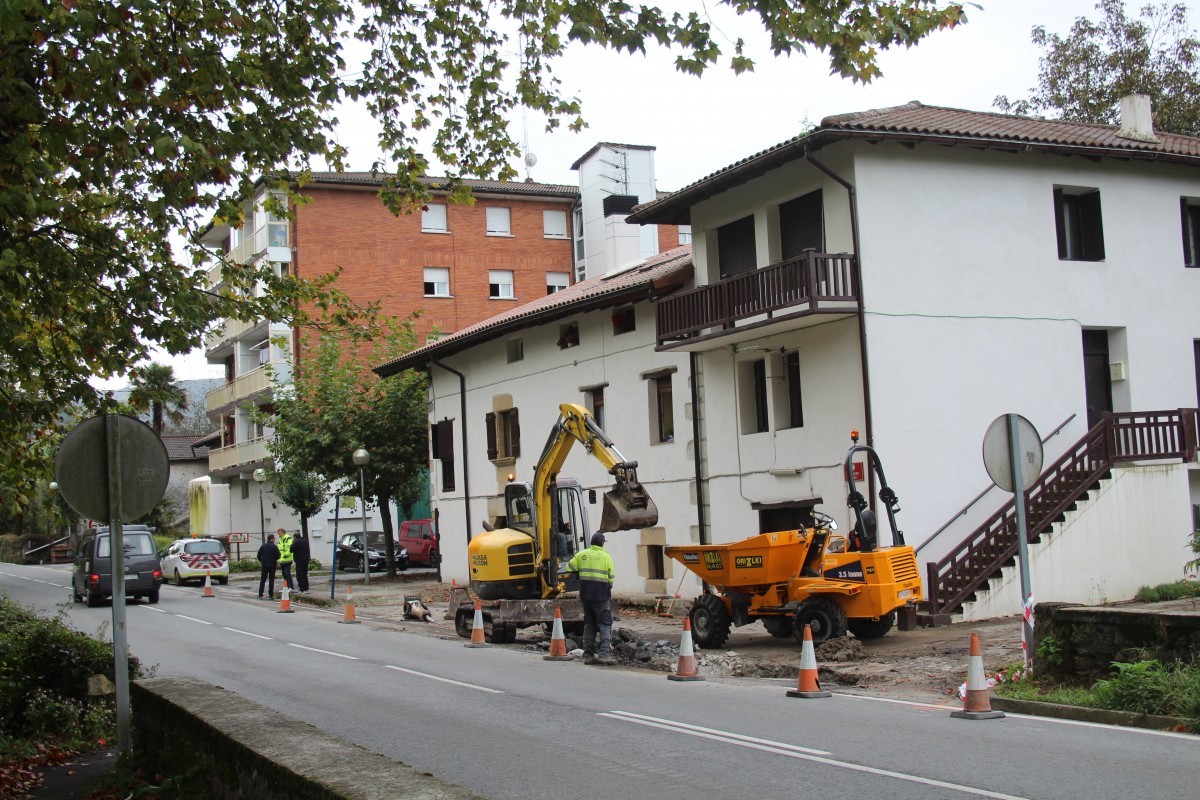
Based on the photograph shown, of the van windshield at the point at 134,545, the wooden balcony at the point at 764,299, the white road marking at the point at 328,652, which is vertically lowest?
the white road marking at the point at 328,652

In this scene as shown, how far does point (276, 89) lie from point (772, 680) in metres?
8.78

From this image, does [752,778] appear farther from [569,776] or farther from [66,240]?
[66,240]

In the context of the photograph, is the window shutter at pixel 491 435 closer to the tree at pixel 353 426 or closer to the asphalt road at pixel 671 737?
the tree at pixel 353 426

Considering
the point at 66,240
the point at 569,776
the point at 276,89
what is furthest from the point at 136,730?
the point at 276,89

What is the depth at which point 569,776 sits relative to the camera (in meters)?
8.68

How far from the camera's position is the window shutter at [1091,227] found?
2292 centimetres

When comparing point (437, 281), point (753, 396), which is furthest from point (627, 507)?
point (437, 281)

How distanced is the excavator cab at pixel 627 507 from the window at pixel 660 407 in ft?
29.0

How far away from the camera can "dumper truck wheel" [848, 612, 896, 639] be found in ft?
55.9

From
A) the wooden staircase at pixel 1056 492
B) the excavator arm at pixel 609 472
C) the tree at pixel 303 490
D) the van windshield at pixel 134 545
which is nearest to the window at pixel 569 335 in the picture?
the excavator arm at pixel 609 472

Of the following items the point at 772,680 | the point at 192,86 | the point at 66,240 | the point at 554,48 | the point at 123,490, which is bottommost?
the point at 772,680

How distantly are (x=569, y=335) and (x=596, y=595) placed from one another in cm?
1331

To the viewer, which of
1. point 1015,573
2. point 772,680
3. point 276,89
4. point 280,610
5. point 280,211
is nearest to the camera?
point 276,89

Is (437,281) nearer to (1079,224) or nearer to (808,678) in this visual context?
(1079,224)
